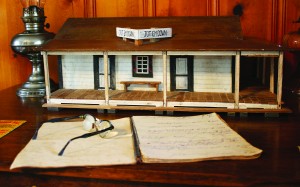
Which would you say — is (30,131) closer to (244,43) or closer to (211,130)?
(211,130)

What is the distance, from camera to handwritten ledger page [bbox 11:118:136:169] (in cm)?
109

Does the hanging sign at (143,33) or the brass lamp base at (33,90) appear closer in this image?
the hanging sign at (143,33)

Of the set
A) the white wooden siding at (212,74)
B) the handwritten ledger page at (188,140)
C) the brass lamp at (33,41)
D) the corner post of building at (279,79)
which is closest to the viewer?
the handwritten ledger page at (188,140)

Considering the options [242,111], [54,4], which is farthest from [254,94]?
[54,4]

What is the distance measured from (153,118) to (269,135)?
1.45ft

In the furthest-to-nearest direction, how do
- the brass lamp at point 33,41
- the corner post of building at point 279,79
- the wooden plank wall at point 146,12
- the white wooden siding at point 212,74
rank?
the wooden plank wall at point 146,12, the brass lamp at point 33,41, the white wooden siding at point 212,74, the corner post of building at point 279,79

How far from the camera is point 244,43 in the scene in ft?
5.45

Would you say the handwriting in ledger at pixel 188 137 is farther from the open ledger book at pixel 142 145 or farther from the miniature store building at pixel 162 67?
the miniature store building at pixel 162 67

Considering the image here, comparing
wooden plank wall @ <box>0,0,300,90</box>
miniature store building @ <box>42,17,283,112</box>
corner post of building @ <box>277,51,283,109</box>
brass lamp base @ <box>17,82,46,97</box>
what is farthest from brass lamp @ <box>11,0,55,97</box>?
corner post of building @ <box>277,51,283,109</box>

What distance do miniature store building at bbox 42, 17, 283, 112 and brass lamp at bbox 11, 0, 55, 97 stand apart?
143 millimetres

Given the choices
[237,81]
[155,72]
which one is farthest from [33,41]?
[237,81]

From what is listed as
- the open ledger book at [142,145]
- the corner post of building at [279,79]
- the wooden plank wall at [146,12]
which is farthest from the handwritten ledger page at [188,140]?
the wooden plank wall at [146,12]

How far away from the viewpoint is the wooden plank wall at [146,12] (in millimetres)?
2215

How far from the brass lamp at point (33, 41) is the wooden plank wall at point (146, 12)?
12.3 inches
